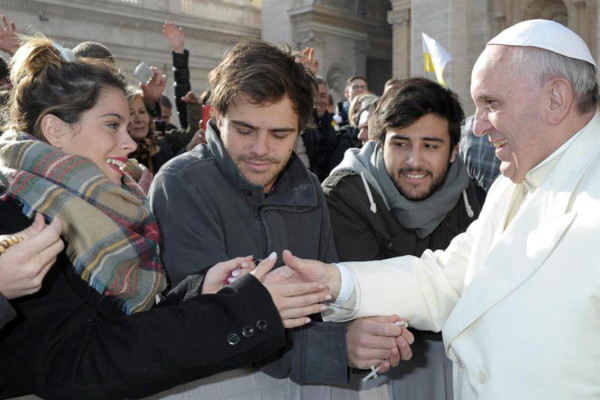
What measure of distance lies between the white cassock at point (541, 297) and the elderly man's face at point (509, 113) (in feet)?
0.22

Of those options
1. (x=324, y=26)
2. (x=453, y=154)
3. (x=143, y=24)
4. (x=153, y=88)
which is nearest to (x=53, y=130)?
(x=453, y=154)

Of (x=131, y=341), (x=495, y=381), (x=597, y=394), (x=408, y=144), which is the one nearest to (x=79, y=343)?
(x=131, y=341)

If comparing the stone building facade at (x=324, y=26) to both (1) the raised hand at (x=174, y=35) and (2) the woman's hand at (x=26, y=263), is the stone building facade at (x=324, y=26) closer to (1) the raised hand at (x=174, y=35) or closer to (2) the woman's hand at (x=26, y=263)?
(1) the raised hand at (x=174, y=35)

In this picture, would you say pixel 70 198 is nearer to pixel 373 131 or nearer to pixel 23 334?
pixel 23 334

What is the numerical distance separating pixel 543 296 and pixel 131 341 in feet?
3.95

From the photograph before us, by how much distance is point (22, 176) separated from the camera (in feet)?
6.37

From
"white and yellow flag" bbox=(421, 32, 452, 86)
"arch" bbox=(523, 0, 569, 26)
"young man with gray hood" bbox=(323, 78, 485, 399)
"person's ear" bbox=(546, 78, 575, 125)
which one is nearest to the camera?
"person's ear" bbox=(546, 78, 575, 125)

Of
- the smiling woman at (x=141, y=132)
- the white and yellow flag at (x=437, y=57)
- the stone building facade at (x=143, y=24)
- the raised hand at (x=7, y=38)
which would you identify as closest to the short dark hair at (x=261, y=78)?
the smiling woman at (x=141, y=132)

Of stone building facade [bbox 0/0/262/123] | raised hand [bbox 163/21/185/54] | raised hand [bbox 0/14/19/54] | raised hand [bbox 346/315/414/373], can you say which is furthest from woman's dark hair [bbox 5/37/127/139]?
stone building facade [bbox 0/0/262/123]

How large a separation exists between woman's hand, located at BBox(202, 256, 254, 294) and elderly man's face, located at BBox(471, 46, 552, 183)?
37.0 inches

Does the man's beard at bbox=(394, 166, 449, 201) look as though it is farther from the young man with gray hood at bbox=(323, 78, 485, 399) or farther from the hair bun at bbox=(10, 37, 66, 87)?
the hair bun at bbox=(10, 37, 66, 87)

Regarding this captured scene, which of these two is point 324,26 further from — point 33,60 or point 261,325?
point 261,325

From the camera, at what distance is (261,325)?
1914 millimetres

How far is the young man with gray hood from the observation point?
10.2 feet
